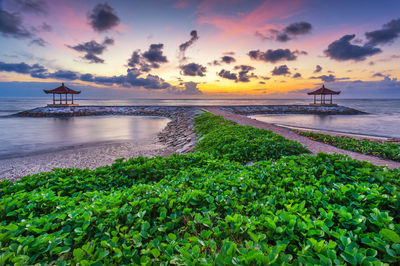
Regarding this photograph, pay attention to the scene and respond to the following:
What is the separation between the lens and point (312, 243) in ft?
5.40

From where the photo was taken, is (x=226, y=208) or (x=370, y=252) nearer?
(x=370, y=252)

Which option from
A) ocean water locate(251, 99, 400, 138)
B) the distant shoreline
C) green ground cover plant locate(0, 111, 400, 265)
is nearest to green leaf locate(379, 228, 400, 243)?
green ground cover plant locate(0, 111, 400, 265)

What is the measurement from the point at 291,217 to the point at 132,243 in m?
1.70

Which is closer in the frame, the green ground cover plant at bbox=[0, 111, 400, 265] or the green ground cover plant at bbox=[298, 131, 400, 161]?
the green ground cover plant at bbox=[0, 111, 400, 265]

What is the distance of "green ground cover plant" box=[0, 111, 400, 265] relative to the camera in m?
1.59

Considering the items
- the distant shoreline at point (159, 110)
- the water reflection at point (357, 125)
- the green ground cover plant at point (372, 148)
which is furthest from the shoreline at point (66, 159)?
the distant shoreline at point (159, 110)

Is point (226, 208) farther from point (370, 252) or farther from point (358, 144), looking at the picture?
point (358, 144)

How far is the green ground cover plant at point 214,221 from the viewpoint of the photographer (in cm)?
159

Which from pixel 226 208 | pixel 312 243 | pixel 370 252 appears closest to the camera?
pixel 370 252

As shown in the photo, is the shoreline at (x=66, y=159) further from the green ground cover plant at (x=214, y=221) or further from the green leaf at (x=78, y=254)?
the green leaf at (x=78, y=254)

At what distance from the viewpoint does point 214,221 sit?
2316 mm

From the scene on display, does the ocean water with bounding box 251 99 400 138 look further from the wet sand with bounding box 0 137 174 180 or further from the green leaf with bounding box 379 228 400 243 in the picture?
the green leaf with bounding box 379 228 400 243

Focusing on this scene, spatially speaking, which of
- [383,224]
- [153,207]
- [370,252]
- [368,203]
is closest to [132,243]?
[153,207]

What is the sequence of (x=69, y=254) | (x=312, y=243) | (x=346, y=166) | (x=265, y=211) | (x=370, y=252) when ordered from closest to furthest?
(x=370, y=252) < (x=312, y=243) < (x=69, y=254) < (x=265, y=211) < (x=346, y=166)
